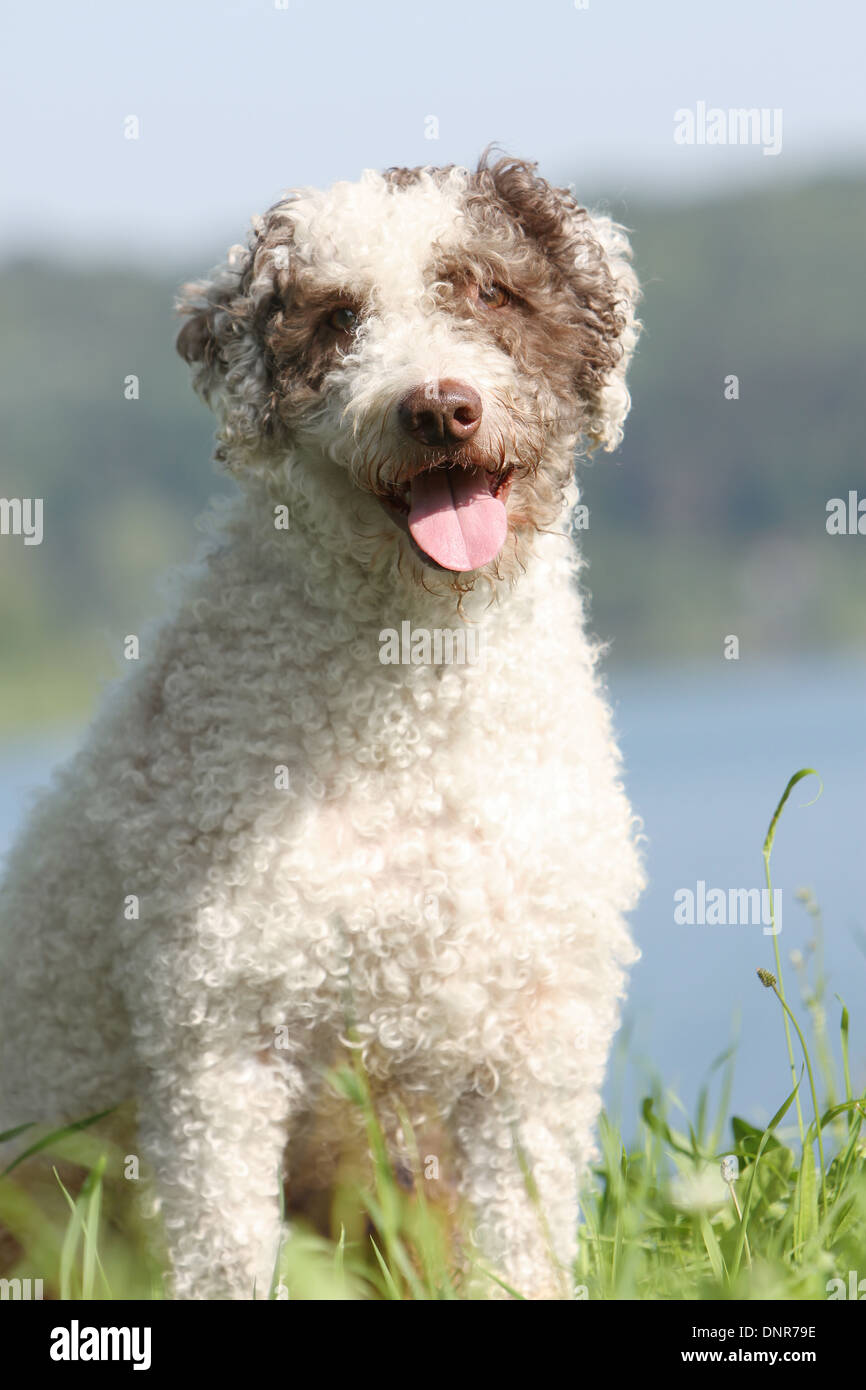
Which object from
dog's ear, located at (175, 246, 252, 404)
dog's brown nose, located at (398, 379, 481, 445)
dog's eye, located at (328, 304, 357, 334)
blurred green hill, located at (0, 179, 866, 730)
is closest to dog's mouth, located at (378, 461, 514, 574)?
dog's brown nose, located at (398, 379, 481, 445)

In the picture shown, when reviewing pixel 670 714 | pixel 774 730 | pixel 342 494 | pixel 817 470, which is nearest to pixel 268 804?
pixel 342 494

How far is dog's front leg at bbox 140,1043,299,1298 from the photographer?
3.70 m

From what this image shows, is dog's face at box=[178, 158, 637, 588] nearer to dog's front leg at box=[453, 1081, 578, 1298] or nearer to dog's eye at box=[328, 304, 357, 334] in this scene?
dog's eye at box=[328, 304, 357, 334]

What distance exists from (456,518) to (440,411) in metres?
0.31

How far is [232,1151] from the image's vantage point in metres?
3.72

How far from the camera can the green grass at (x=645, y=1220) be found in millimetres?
3301

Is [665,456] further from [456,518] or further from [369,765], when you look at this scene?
[456,518]

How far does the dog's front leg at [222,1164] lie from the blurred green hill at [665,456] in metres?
53.1

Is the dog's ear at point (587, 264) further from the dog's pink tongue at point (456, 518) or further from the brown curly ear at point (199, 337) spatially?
the brown curly ear at point (199, 337)

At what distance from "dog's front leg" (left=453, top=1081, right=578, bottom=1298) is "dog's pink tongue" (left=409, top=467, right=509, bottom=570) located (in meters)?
1.38

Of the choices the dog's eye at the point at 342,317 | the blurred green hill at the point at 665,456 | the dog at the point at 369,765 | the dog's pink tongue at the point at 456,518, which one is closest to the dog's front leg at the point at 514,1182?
the dog at the point at 369,765

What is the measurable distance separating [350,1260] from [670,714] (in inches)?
1470

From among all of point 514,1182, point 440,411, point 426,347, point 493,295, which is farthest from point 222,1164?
point 493,295
